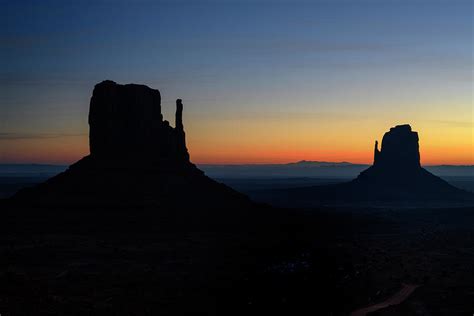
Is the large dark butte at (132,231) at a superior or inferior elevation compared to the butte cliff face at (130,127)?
inferior

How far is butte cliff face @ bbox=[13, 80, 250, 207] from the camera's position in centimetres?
10169

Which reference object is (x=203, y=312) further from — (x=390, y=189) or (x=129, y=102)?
(x=390, y=189)

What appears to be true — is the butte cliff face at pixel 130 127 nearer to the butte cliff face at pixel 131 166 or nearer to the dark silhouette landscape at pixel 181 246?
the butte cliff face at pixel 131 166

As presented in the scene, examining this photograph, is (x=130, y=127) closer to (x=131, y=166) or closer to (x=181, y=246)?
(x=131, y=166)

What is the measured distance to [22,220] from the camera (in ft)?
295

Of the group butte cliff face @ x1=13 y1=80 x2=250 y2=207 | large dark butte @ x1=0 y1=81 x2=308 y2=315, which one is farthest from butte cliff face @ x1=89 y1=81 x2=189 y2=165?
large dark butte @ x1=0 y1=81 x2=308 y2=315

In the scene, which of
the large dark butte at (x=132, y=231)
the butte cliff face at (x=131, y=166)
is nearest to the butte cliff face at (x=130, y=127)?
the butte cliff face at (x=131, y=166)

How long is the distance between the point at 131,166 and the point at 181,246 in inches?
1498

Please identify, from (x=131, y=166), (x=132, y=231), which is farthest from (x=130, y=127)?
(x=132, y=231)

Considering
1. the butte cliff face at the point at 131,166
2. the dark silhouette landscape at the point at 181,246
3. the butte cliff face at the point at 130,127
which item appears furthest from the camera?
the butte cliff face at the point at 130,127

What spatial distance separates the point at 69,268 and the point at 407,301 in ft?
111

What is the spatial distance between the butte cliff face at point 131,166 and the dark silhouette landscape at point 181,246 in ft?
0.87

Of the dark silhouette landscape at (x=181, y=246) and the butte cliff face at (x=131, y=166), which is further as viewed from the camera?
the butte cliff face at (x=131, y=166)

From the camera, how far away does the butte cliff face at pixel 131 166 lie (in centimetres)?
10169
